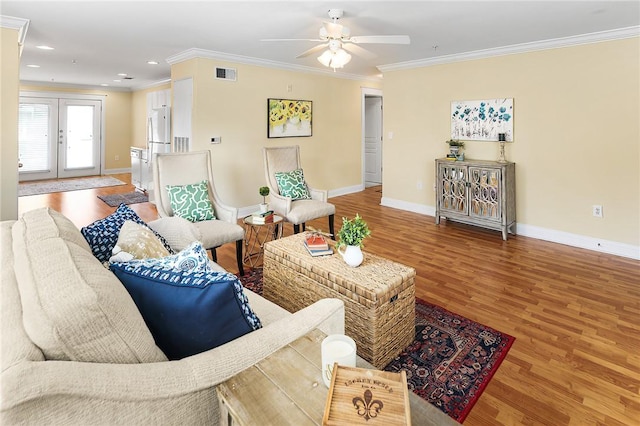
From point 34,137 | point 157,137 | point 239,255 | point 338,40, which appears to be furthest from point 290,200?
point 34,137

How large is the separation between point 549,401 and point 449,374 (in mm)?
477

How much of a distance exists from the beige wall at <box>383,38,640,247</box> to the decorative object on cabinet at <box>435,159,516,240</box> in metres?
0.32

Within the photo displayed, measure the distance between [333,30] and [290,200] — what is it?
176cm

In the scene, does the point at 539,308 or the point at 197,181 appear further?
the point at 197,181

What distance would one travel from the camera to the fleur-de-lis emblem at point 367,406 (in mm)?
792

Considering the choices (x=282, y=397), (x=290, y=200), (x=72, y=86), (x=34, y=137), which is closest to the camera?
(x=282, y=397)

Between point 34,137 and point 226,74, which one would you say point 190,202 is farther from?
point 34,137

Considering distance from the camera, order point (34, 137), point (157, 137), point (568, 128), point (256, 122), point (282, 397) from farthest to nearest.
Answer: point (34, 137) → point (157, 137) → point (256, 122) → point (568, 128) → point (282, 397)

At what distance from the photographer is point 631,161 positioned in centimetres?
381

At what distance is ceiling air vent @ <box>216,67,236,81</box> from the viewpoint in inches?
197

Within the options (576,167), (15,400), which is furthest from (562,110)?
(15,400)

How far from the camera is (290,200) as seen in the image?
3982 mm

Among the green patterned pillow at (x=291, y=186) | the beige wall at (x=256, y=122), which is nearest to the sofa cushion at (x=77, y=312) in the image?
the green patterned pillow at (x=291, y=186)

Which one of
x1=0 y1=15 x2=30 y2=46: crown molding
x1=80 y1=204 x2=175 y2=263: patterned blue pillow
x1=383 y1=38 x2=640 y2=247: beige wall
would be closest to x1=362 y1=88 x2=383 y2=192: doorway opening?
x1=383 y1=38 x2=640 y2=247: beige wall
